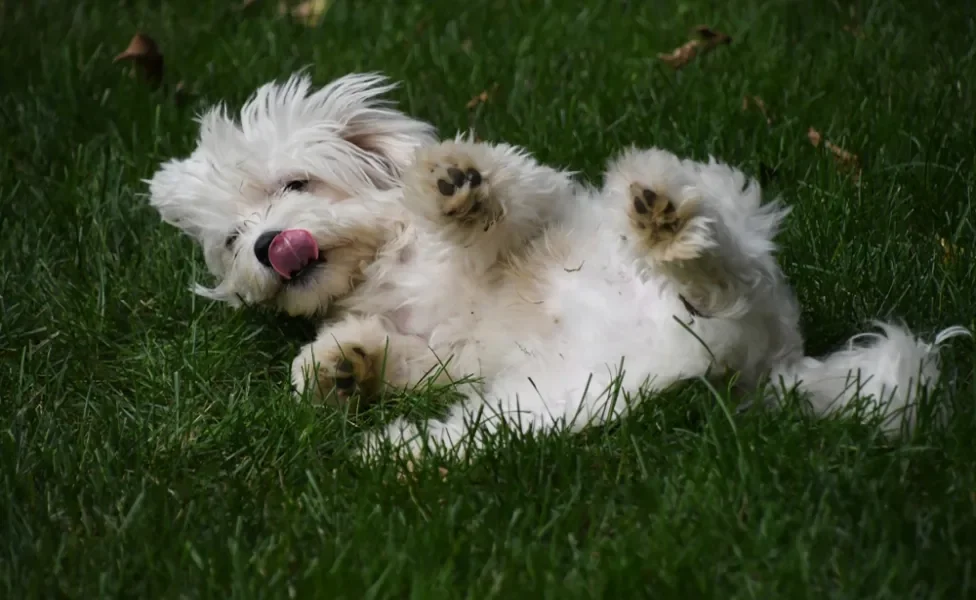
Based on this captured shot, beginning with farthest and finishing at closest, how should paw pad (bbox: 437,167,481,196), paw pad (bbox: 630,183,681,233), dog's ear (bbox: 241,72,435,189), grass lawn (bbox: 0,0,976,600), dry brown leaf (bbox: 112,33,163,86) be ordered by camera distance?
dry brown leaf (bbox: 112,33,163,86)
dog's ear (bbox: 241,72,435,189)
paw pad (bbox: 437,167,481,196)
paw pad (bbox: 630,183,681,233)
grass lawn (bbox: 0,0,976,600)

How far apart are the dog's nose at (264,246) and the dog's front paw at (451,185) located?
48 cm

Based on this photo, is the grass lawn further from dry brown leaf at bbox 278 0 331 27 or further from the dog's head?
the dog's head

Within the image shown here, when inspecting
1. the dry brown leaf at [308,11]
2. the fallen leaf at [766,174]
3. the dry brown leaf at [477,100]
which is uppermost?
the dry brown leaf at [308,11]

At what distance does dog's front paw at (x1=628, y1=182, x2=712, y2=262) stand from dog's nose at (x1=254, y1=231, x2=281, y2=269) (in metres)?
1.15

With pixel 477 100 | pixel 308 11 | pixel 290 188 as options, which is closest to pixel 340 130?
pixel 290 188

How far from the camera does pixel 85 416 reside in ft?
9.78

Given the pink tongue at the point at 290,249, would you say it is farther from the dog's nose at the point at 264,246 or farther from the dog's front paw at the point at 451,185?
the dog's front paw at the point at 451,185

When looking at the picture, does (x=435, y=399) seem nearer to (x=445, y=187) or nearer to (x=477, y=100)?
(x=445, y=187)

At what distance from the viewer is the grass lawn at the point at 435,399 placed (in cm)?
213

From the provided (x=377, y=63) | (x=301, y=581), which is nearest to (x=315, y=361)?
(x=301, y=581)

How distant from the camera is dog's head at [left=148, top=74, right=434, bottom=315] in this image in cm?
320

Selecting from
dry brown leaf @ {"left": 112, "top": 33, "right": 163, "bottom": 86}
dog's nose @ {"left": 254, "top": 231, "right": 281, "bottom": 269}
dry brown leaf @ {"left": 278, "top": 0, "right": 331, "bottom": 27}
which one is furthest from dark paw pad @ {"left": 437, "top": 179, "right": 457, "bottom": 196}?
dry brown leaf @ {"left": 278, "top": 0, "right": 331, "bottom": 27}

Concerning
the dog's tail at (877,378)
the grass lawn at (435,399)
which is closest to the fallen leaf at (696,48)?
the grass lawn at (435,399)

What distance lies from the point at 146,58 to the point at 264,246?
233 centimetres
